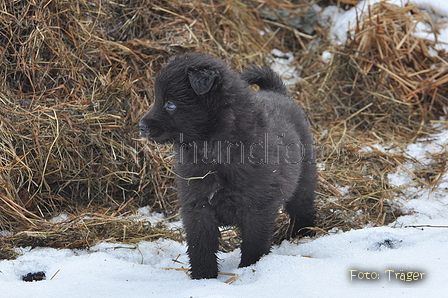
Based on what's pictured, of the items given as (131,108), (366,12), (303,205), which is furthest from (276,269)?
(366,12)

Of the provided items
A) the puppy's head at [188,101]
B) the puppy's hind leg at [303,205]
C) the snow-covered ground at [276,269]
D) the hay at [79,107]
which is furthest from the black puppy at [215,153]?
the hay at [79,107]

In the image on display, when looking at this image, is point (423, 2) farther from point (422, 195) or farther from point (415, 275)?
point (415, 275)

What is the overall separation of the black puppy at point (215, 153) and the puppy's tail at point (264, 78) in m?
0.73

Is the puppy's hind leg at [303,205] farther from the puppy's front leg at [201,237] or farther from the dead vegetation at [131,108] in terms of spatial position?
the puppy's front leg at [201,237]

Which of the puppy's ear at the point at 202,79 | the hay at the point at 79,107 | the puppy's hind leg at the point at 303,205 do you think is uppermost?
the puppy's ear at the point at 202,79

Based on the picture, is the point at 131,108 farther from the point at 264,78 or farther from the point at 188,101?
the point at 188,101

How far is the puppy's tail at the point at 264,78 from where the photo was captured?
12.2 ft

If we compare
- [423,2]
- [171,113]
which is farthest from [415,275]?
[423,2]

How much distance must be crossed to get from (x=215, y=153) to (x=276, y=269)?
75cm

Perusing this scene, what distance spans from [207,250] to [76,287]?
Answer: 2.52 ft

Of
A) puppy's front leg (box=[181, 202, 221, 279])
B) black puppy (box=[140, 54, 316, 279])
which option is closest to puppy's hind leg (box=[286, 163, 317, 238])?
black puppy (box=[140, 54, 316, 279])

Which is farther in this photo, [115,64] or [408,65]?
[408,65]

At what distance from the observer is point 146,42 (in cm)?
478

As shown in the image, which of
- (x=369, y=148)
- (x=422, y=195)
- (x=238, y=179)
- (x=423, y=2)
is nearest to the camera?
(x=238, y=179)
